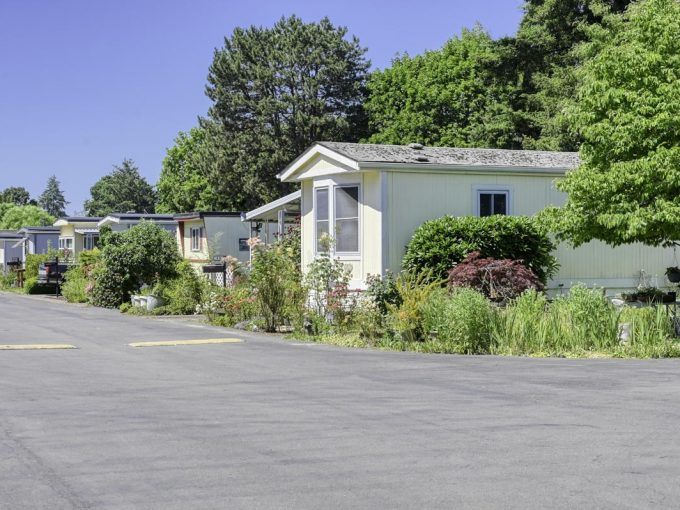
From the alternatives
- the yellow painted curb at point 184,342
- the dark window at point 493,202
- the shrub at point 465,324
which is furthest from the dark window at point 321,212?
the shrub at point 465,324

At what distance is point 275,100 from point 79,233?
13974mm

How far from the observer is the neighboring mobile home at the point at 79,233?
52719 millimetres

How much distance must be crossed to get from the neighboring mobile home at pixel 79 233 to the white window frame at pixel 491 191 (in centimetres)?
3480

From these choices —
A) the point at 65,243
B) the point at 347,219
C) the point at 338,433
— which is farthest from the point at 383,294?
the point at 65,243

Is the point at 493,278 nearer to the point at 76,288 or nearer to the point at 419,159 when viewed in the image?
the point at 419,159

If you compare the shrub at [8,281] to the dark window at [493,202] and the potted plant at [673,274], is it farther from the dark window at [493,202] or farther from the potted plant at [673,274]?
the potted plant at [673,274]

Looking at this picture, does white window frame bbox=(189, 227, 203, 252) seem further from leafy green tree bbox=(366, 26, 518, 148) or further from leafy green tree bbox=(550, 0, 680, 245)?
leafy green tree bbox=(550, 0, 680, 245)

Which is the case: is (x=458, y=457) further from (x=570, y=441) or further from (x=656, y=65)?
(x=656, y=65)

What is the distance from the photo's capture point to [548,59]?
135ft

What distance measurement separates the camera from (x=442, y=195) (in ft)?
68.8

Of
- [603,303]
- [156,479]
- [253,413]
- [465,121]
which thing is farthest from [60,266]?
[156,479]

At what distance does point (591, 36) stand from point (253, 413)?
30854 millimetres

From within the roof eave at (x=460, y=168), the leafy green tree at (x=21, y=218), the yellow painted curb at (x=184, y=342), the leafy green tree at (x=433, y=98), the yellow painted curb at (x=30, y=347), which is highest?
the leafy green tree at (x=433, y=98)

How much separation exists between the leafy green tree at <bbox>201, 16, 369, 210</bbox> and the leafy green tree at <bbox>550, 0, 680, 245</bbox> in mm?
34730
